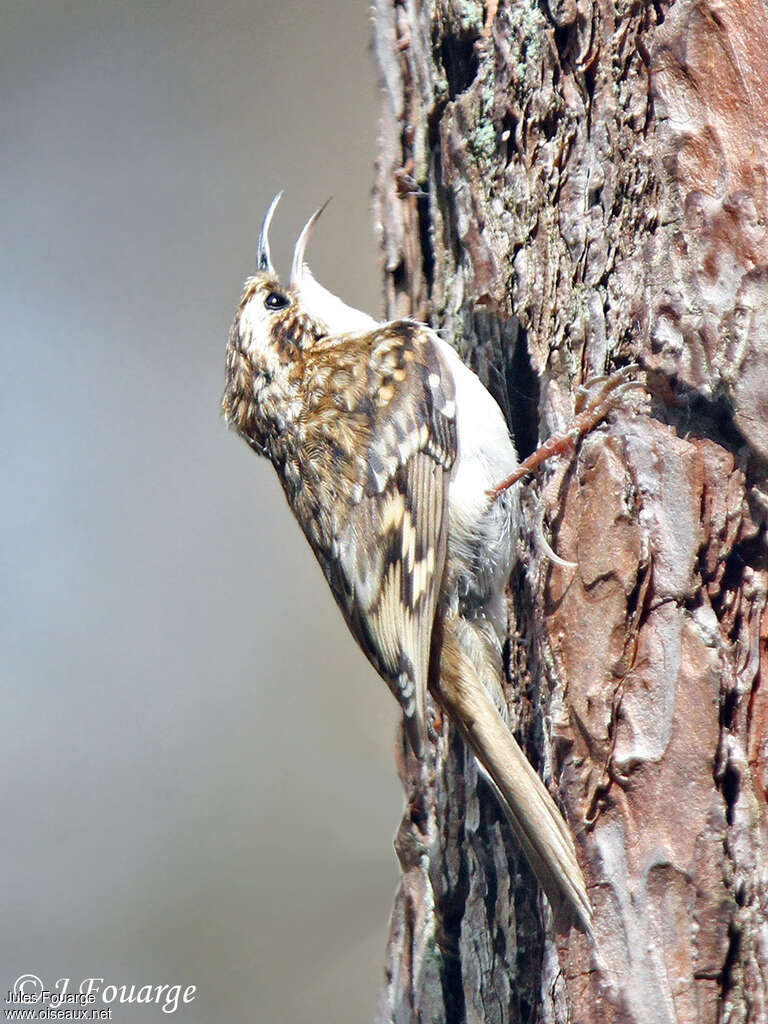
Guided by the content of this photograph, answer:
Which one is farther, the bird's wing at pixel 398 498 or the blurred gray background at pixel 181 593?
the blurred gray background at pixel 181 593

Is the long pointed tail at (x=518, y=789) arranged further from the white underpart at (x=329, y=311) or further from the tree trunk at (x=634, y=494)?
the white underpart at (x=329, y=311)

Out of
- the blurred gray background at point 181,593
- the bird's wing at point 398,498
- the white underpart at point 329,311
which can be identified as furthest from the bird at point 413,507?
the blurred gray background at point 181,593

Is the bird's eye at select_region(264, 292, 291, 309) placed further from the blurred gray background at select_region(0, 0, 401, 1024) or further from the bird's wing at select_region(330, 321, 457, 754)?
the blurred gray background at select_region(0, 0, 401, 1024)

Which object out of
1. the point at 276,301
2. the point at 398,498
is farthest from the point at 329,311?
the point at 398,498

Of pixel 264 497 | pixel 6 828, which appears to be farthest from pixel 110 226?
pixel 6 828

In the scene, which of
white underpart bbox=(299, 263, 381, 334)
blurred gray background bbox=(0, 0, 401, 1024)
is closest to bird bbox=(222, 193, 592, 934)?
white underpart bbox=(299, 263, 381, 334)

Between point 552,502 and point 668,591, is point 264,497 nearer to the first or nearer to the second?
point 552,502

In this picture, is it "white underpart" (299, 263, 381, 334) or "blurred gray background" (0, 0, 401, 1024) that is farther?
"blurred gray background" (0, 0, 401, 1024)
